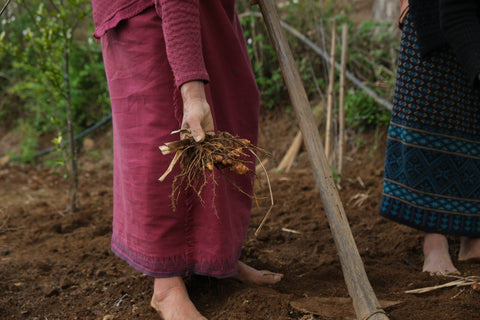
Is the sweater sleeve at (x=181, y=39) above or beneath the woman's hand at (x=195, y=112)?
above

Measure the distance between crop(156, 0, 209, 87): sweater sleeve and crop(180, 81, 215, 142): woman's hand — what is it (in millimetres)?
26

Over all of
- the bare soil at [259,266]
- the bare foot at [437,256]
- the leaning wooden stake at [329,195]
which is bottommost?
the bare soil at [259,266]

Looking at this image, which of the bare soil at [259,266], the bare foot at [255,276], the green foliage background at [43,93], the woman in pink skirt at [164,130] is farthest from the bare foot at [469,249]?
the green foliage background at [43,93]

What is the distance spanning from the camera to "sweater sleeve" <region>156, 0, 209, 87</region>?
4.62ft

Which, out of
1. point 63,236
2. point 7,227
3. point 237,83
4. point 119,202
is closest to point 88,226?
point 63,236

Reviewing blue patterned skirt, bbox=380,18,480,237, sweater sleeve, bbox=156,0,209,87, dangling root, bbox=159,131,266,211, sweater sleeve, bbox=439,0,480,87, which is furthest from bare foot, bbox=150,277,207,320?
sweater sleeve, bbox=439,0,480,87

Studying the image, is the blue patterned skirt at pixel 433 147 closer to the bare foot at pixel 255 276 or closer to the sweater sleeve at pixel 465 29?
the sweater sleeve at pixel 465 29

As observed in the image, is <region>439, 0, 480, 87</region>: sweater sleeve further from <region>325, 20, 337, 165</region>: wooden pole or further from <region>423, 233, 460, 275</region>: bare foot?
<region>325, 20, 337, 165</region>: wooden pole

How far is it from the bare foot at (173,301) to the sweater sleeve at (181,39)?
763 mm

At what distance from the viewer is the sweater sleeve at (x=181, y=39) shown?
141cm

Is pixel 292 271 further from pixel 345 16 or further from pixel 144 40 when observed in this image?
pixel 345 16

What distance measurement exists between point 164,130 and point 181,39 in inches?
13.4

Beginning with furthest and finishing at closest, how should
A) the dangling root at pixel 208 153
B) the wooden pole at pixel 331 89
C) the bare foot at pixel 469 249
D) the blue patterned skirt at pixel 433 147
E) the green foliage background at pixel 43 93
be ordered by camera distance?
1. the green foliage background at pixel 43 93
2. the wooden pole at pixel 331 89
3. the bare foot at pixel 469 249
4. the blue patterned skirt at pixel 433 147
5. the dangling root at pixel 208 153

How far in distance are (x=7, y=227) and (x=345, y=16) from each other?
427 centimetres
